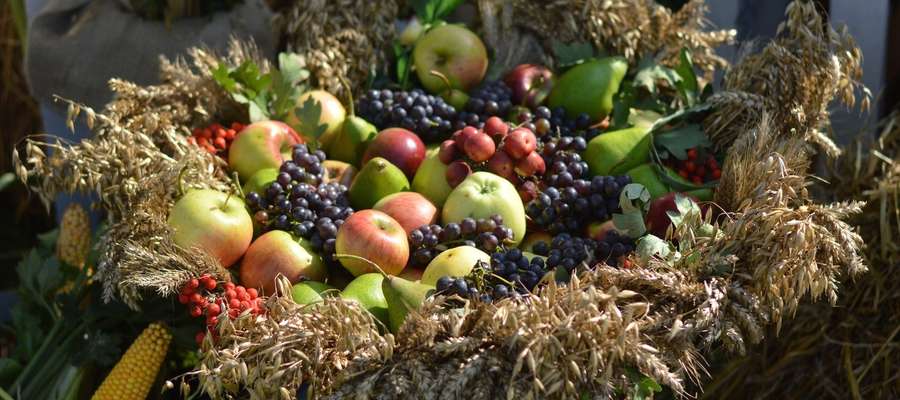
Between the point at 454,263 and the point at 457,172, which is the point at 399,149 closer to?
the point at 457,172

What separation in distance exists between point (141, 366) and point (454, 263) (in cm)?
66

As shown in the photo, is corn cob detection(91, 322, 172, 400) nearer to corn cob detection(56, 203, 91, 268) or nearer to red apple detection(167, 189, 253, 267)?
red apple detection(167, 189, 253, 267)

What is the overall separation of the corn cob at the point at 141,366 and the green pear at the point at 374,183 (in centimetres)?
47

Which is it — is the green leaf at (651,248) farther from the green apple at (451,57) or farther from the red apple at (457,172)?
the green apple at (451,57)

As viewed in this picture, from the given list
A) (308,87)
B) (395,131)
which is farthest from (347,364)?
(308,87)

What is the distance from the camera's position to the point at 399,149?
1.87 metres

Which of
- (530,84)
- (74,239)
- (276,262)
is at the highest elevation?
(530,84)

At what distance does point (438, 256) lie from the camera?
5.09 feet

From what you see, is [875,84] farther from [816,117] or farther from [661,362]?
[661,362]

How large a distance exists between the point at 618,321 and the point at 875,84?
1811 millimetres

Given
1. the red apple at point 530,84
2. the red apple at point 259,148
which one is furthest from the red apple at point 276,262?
the red apple at point 530,84

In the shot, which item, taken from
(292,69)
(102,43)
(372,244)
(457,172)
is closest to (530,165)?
(457,172)

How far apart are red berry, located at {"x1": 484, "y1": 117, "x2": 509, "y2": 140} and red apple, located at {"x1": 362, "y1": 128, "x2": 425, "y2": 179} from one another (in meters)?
0.17

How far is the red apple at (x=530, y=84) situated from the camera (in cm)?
203
